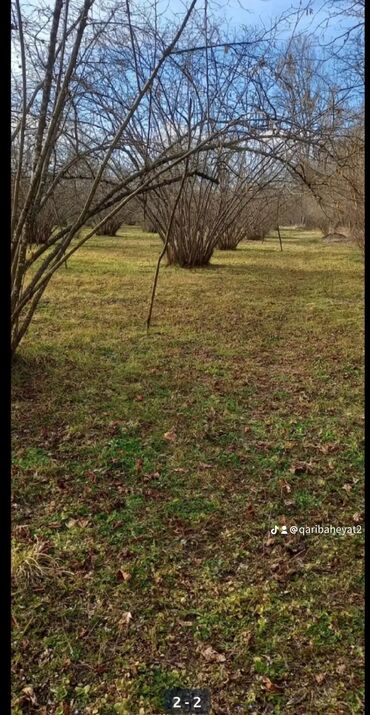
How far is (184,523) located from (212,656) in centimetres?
79

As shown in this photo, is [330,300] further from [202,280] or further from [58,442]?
[58,442]

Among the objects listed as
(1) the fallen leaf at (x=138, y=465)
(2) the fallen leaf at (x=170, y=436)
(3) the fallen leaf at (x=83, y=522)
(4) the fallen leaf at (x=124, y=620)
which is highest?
(2) the fallen leaf at (x=170, y=436)

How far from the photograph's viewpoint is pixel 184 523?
245cm

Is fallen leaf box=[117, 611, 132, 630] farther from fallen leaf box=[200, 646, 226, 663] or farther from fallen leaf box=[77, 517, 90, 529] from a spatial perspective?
fallen leaf box=[77, 517, 90, 529]

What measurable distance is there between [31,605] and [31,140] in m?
3.63

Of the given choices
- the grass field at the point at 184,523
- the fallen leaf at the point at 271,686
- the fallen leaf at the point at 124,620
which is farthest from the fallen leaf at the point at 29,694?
the fallen leaf at the point at 271,686

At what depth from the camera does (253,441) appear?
3.30 meters

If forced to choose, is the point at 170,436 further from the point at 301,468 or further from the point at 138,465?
the point at 301,468

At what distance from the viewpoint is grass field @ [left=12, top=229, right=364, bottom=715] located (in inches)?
64.2

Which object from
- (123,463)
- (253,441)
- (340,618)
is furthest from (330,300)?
(340,618)

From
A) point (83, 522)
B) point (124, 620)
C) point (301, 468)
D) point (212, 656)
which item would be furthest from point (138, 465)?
point (212, 656)

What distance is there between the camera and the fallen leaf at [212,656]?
5.49ft

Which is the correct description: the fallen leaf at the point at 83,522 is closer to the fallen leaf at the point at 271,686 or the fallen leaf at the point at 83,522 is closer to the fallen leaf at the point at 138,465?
the fallen leaf at the point at 138,465
